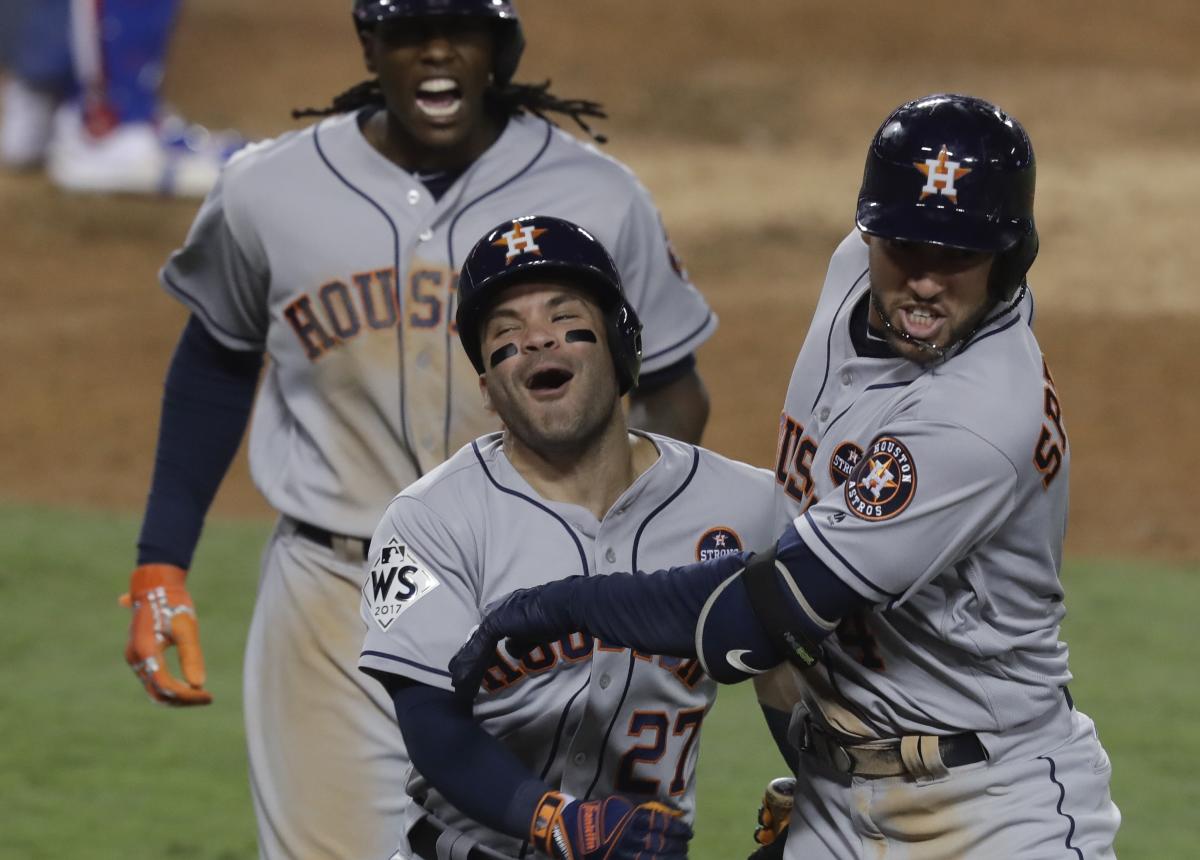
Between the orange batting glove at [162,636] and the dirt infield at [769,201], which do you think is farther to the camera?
the dirt infield at [769,201]

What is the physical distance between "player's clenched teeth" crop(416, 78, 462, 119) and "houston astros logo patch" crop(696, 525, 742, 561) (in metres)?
1.18

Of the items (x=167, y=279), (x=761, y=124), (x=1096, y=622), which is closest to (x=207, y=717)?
(x=167, y=279)

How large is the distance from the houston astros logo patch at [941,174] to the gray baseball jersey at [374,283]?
115cm

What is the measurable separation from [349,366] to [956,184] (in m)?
1.47

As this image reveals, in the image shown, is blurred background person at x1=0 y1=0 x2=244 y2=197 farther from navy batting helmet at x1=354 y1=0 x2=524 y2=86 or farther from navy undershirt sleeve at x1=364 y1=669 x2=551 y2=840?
navy undershirt sleeve at x1=364 y1=669 x2=551 y2=840

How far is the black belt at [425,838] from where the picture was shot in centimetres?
314

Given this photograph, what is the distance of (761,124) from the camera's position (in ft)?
53.9

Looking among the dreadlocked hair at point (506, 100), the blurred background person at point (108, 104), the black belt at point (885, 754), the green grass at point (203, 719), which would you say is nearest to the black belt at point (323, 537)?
the dreadlocked hair at point (506, 100)

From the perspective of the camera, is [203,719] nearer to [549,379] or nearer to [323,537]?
[323,537]

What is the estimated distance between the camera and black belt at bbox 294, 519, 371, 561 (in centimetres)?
397

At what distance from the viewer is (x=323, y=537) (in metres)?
4.03

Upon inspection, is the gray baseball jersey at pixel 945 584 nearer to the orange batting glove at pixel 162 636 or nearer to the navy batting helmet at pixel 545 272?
the navy batting helmet at pixel 545 272

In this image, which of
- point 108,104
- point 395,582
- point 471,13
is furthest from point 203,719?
point 108,104

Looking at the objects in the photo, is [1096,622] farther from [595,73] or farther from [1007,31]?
[1007,31]
